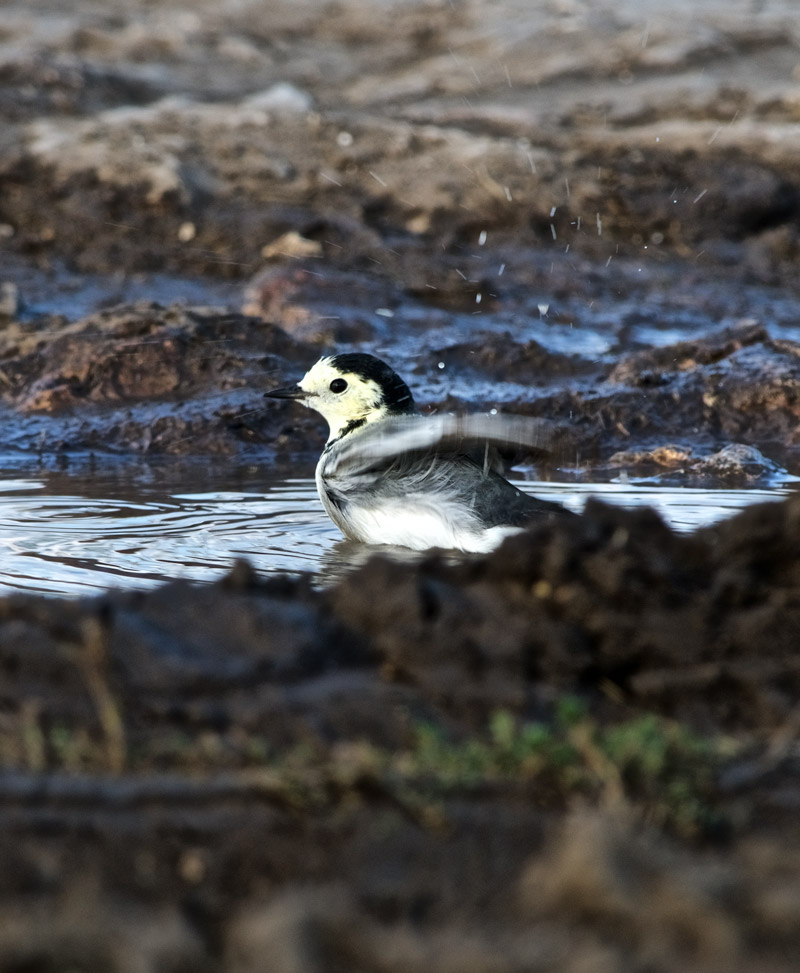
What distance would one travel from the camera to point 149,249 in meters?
11.8

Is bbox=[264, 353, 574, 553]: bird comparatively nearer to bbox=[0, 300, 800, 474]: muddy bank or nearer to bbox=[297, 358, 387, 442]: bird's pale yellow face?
bbox=[297, 358, 387, 442]: bird's pale yellow face

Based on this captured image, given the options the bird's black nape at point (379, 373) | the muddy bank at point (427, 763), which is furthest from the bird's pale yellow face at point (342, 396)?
the muddy bank at point (427, 763)

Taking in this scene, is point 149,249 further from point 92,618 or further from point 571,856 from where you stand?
point 571,856

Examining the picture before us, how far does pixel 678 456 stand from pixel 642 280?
466 centimetres

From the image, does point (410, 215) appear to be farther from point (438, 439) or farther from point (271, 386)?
point (438, 439)

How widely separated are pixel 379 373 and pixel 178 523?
1.19m

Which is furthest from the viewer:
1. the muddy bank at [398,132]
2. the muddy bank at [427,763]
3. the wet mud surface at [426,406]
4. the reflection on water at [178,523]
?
the muddy bank at [398,132]

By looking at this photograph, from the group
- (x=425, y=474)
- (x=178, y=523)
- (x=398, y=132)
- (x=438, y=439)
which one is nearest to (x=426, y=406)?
(x=178, y=523)

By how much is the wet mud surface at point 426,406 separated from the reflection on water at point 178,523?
2.60 feet

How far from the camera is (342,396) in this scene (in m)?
6.59

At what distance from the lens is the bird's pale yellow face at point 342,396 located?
21.5 feet

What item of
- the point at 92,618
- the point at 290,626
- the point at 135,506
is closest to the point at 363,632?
the point at 290,626

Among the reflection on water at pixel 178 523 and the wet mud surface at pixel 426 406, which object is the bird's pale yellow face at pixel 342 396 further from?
the wet mud surface at pixel 426 406

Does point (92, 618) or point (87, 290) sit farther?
point (87, 290)
